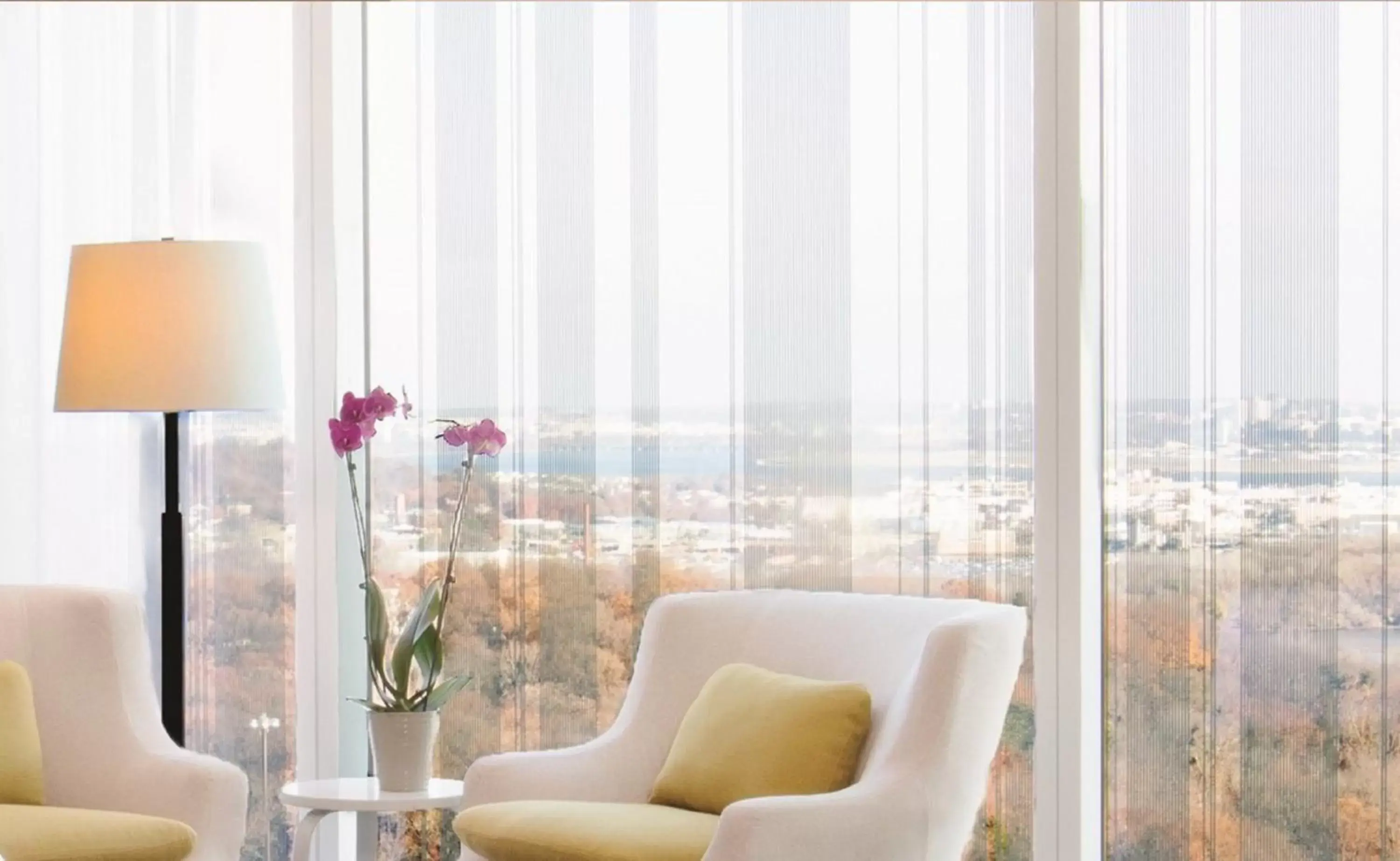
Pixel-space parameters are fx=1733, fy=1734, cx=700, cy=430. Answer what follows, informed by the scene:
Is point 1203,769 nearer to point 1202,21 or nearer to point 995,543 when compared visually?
point 995,543

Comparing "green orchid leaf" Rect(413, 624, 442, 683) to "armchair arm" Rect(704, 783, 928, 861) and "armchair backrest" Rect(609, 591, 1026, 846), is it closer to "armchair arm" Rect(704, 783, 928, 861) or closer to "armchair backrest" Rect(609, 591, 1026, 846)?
"armchair backrest" Rect(609, 591, 1026, 846)

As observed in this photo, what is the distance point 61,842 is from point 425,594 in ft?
2.89

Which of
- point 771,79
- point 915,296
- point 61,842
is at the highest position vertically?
point 771,79

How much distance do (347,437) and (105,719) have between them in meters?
0.72

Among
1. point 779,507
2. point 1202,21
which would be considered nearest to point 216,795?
point 779,507

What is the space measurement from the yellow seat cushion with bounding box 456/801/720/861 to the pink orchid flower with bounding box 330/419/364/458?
2.59 ft

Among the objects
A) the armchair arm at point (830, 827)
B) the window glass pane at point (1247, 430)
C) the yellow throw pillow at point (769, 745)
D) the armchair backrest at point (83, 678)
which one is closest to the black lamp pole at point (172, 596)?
the armchair backrest at point (83, 678)

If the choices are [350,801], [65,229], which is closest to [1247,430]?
[350,801]

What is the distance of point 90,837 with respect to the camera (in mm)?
2994

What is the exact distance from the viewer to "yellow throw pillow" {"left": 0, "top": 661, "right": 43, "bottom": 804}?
323 centimetres

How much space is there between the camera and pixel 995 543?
3518 mm

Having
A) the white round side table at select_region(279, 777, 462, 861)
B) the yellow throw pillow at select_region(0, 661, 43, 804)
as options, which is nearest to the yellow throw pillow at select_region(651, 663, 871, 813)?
the white round side table at select_region(279, 777, 462, 861)

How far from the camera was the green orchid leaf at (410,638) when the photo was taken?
3502mm

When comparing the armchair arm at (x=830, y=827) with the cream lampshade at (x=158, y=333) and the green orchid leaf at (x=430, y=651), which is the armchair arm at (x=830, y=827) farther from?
the cream lampshade at (x=158, y=333)
